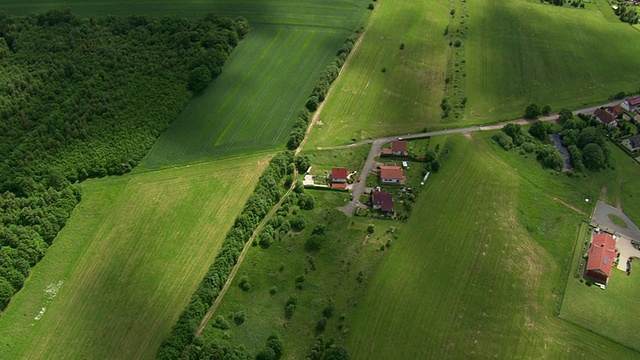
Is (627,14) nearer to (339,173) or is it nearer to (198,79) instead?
(339,173)

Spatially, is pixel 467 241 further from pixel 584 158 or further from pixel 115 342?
pixel 115 342

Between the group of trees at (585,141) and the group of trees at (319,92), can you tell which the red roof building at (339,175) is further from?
the group of trees at (585,141)

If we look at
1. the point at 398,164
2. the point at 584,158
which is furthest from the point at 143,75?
the point at 584,158

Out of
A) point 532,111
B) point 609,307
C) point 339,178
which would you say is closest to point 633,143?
point 532,111

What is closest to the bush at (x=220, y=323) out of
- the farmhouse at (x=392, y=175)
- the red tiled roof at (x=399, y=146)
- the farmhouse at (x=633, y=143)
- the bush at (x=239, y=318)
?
the bush at (x=239, y=318)

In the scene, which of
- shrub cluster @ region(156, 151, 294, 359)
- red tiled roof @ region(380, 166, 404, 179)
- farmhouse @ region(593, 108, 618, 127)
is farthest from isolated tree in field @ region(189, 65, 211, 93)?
farmhouse @ region(593, 108, 618, 127)

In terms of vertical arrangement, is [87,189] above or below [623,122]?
below
